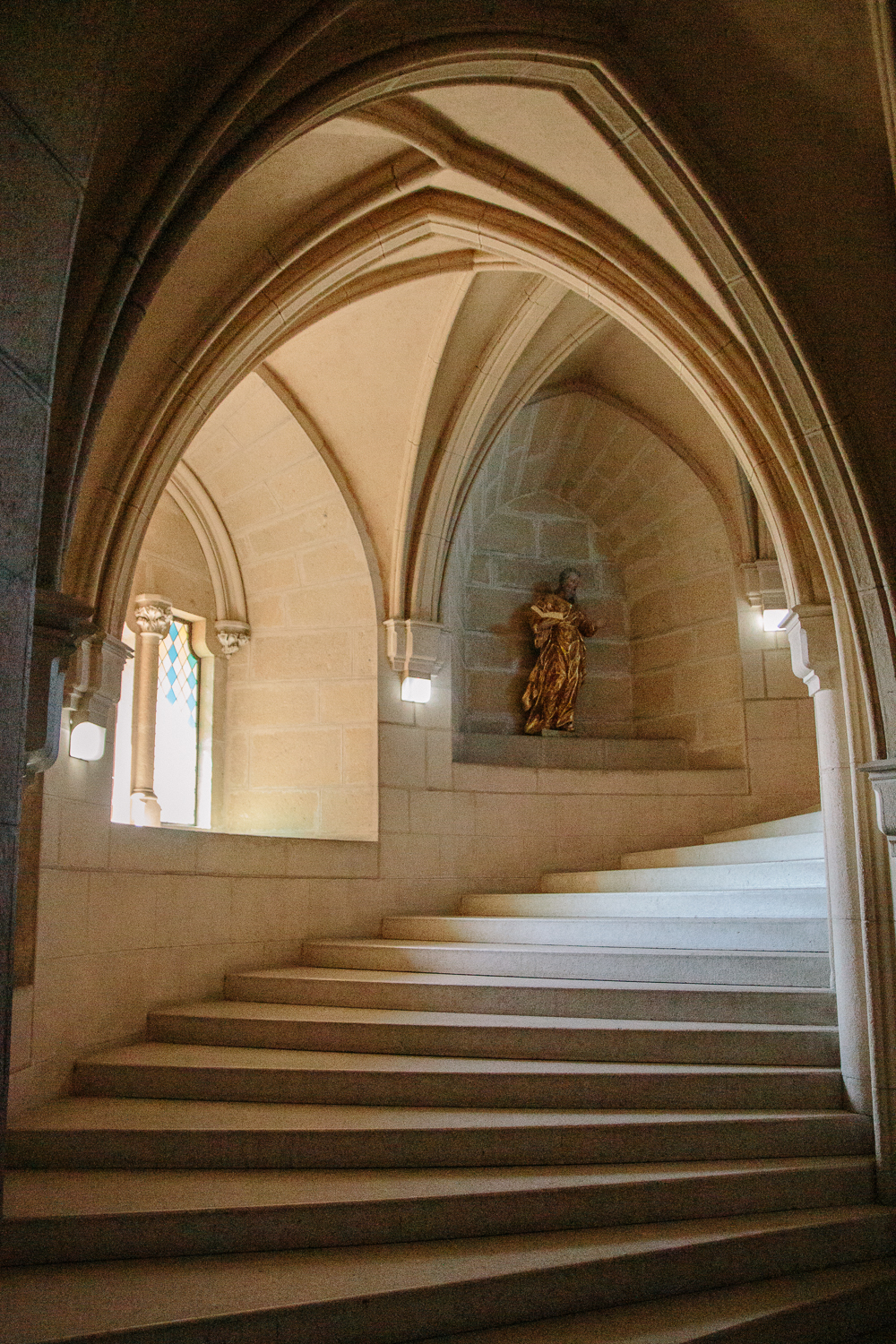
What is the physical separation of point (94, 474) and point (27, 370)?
267cm

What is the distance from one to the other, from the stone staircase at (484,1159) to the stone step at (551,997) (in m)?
0.01

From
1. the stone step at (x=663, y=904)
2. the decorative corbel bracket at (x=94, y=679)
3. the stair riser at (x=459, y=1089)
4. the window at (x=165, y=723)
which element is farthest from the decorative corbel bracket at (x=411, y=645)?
the stair riser at (x=459, y=1089)

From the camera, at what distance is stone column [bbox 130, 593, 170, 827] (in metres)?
6.00

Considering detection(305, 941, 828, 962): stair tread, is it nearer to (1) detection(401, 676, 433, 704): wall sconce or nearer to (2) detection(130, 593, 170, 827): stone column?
(2) detection(130, 593, 170, 827): stone column

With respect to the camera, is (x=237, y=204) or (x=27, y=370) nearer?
(x=27, y=370)

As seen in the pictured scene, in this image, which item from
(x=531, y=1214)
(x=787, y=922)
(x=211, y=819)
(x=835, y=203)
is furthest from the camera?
(x=211, y=819)

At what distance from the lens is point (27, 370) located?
164 cm

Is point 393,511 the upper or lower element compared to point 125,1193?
upper

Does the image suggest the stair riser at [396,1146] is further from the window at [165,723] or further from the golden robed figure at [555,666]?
the golden robed figure at [555,666]

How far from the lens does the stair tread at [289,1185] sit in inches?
126

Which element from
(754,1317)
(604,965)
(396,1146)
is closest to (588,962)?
(604,965)

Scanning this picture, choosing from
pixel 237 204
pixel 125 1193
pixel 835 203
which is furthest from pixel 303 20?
pixel 125 1193

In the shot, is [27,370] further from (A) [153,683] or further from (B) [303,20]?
(A) [153,683]

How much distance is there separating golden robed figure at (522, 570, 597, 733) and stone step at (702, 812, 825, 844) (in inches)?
48.6
